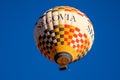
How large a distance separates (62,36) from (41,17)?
7.33 feet

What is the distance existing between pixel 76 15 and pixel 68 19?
0.74 metres

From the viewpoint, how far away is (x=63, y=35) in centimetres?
7469

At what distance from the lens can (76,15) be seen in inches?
2980

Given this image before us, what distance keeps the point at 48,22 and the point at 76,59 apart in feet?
8.14

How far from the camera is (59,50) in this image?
74.4 m

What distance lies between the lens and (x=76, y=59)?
75.2 meters

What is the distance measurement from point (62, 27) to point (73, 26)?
0.60 m

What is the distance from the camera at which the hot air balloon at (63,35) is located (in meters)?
74.5

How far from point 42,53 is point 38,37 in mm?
922

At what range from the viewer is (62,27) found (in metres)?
74.8

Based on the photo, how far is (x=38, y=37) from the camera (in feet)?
248

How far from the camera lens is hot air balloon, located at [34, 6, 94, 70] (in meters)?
74.5

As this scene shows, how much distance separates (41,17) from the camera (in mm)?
76250

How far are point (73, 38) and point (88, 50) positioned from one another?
1831mm
